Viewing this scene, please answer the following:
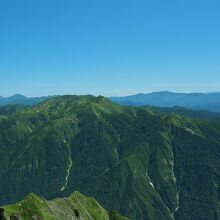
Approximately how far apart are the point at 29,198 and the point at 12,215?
29.8 m

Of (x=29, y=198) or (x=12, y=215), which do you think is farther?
(x=29, y=198)

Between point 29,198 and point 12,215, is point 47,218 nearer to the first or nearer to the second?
point 29,198

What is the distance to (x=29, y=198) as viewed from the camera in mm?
186500

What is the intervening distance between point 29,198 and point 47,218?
1201cm

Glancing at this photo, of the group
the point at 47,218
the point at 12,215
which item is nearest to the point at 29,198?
the point at 47,218

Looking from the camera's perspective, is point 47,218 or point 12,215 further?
point 47,218

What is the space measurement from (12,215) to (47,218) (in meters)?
29.3

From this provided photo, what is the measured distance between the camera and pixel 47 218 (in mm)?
183500

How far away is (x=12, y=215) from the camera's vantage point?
156750 millimetres
